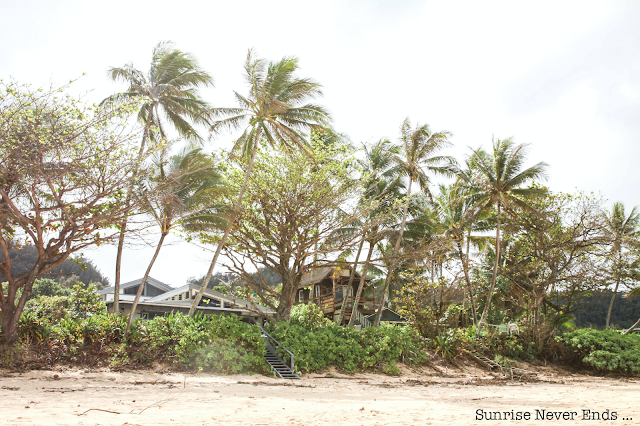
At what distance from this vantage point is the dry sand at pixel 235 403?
5469mm

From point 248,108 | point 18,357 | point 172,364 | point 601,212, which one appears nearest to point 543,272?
point 601,212

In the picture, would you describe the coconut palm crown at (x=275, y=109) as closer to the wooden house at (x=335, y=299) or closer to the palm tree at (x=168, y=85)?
the palm tree at (x=168, y=85)

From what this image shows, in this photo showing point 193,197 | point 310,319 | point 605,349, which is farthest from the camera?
point 605,349

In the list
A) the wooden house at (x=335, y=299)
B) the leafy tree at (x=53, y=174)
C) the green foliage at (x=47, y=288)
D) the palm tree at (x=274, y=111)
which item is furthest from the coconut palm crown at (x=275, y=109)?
the green foliage at (x=47, y=288)

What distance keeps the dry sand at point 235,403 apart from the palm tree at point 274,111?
587 centimetres

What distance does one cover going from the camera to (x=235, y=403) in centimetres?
702

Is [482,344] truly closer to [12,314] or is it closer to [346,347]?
[346,347]

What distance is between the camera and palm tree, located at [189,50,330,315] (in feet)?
50.4

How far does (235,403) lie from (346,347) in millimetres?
6932

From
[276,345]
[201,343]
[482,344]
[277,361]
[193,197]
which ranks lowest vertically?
[277,361]

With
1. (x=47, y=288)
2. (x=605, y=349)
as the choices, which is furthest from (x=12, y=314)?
(x=605, y=349)

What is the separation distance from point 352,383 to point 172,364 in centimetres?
503

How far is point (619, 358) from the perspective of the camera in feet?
53.0

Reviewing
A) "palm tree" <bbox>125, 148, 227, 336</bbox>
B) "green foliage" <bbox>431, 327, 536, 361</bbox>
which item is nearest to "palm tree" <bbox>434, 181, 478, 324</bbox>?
"green foliage" <bbox>431, 327, 536, 361</bbox>
